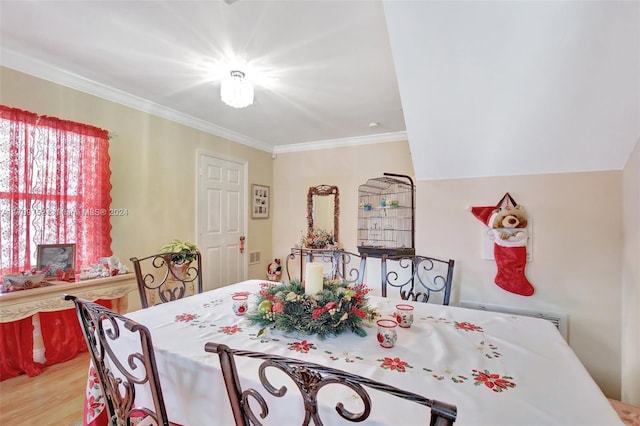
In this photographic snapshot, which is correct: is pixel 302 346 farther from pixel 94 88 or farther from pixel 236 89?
pixel 94 88

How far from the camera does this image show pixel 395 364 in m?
0.96

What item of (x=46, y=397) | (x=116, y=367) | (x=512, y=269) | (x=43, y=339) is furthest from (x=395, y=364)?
(x=43, y=339)

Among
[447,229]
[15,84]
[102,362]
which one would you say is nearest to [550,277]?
[447,229]

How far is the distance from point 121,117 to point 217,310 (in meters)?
2.52

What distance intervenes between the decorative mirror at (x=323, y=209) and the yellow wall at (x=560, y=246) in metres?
2.22

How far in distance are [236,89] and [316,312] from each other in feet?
6.33

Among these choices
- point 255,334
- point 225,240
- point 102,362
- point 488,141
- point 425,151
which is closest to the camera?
point 102,362

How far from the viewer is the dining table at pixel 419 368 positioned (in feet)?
2.43

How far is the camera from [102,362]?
3.23ft

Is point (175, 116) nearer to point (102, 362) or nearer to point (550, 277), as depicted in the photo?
point (102, 362)

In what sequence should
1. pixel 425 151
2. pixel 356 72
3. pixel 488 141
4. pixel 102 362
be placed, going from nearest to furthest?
pixel 102 362 < pixel 488 141 < pixel 425 151 < pixel 356 72

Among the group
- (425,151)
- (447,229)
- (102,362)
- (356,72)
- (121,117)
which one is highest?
(356,72)

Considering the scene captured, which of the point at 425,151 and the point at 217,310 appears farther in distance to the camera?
the point at 425,151

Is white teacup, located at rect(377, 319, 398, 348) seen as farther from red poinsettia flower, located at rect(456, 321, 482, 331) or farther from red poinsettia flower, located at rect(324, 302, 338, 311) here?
red poinsettia flower, located at rect(456, 321, 482, 331)
